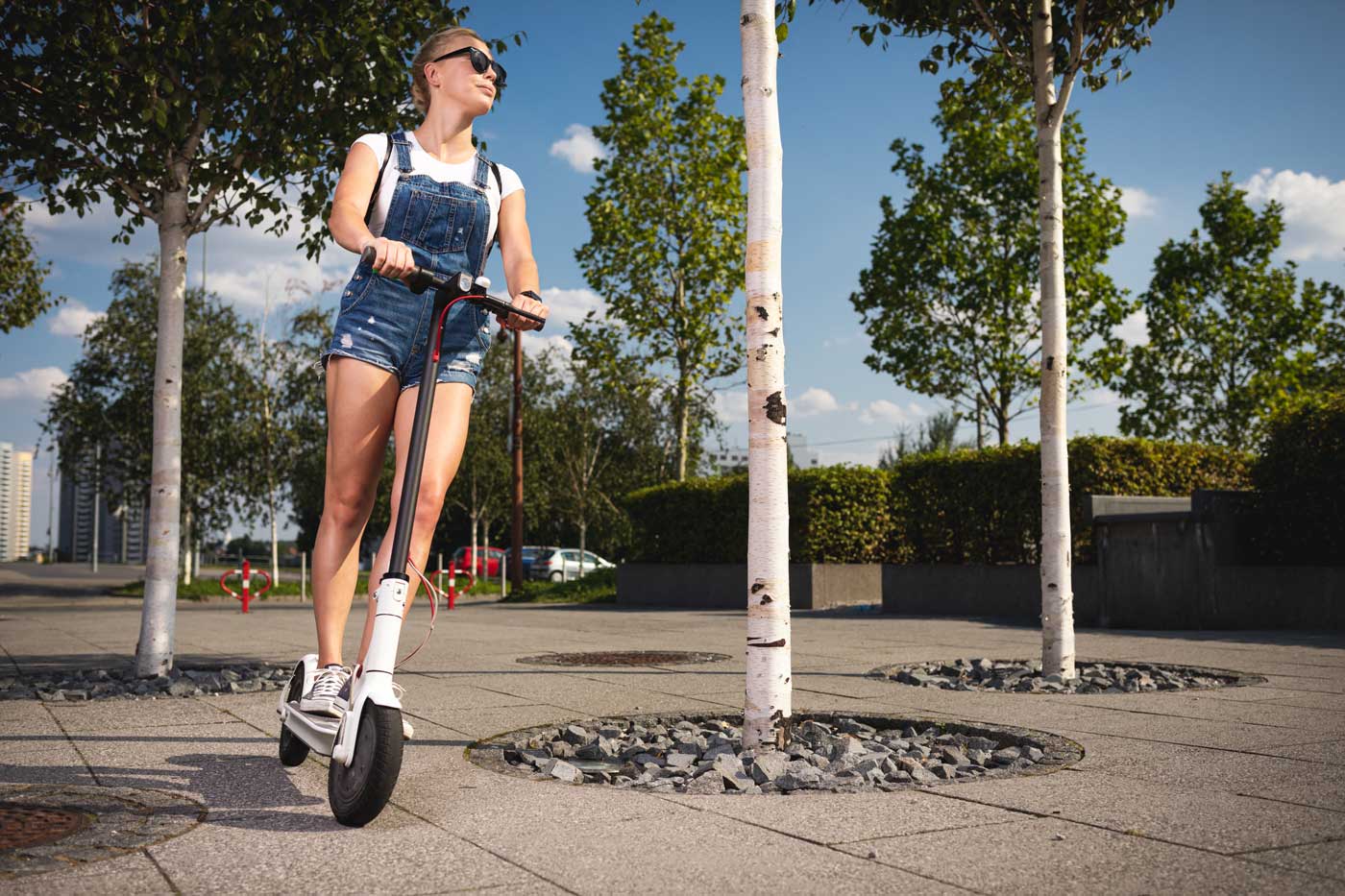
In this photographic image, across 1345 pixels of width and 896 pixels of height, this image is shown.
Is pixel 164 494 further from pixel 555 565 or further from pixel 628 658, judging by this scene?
pixel 555 565

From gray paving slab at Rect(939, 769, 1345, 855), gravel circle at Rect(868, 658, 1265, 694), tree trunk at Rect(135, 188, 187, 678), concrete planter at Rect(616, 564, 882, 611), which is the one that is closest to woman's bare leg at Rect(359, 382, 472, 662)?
gray paving slab at Rect(939, 769, 1345, 855)

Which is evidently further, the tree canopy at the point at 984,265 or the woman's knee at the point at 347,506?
the tree canopy at the point at 984,265

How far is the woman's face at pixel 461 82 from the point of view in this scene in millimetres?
3793

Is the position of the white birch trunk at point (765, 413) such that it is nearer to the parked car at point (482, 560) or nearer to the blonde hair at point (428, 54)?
the blonde hair at point (428, 54)

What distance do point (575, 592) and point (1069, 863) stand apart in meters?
22.3

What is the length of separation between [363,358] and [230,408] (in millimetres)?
30652

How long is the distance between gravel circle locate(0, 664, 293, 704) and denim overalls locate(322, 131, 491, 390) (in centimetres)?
339

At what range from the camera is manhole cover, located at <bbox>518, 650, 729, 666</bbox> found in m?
8.26

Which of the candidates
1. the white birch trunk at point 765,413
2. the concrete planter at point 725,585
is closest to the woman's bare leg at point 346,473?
the white birch trunk at point 765,413

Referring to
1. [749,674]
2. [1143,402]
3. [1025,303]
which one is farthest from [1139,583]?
[1143,402]

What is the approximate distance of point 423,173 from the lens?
373cm

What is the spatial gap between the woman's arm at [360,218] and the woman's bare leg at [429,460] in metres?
0.47

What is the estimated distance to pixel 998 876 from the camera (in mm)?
2561

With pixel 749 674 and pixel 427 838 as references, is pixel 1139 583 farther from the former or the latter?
pixel 427 838
